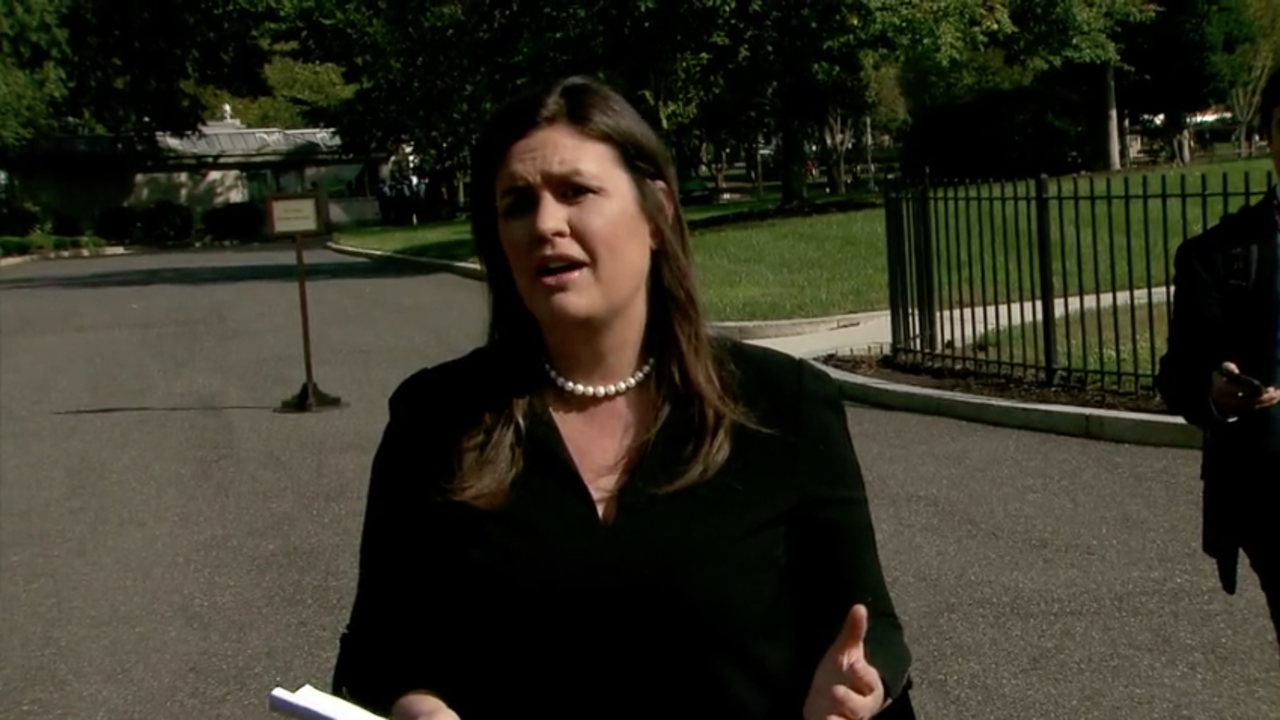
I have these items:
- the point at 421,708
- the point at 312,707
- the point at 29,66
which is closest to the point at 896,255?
the point at 421,708

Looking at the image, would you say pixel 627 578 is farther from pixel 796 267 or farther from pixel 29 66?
pixel 29 66

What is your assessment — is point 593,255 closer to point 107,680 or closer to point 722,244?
point 107,680

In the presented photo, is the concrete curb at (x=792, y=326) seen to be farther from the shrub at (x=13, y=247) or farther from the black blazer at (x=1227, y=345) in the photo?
the shrub at (x=13, y=247)

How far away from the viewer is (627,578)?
2.14 meters

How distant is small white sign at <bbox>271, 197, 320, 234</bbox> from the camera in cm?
1341

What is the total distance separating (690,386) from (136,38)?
59351mm

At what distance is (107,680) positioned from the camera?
641 centimetres

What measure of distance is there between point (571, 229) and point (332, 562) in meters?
6.01

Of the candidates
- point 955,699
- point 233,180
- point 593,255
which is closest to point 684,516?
point 593,255

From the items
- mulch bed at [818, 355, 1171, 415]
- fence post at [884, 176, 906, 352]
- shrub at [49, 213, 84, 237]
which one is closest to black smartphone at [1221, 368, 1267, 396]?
mulch bed at [818, 355, 1171, 415]

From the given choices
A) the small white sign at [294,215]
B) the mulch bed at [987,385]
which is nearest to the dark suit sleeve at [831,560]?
the mulch bed at [987,385]

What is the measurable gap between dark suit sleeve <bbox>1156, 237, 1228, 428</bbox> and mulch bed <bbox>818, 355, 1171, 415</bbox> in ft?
20.1

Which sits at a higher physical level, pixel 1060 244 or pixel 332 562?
pixel 1060 244

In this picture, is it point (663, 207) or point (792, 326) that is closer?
point (663, 207)
